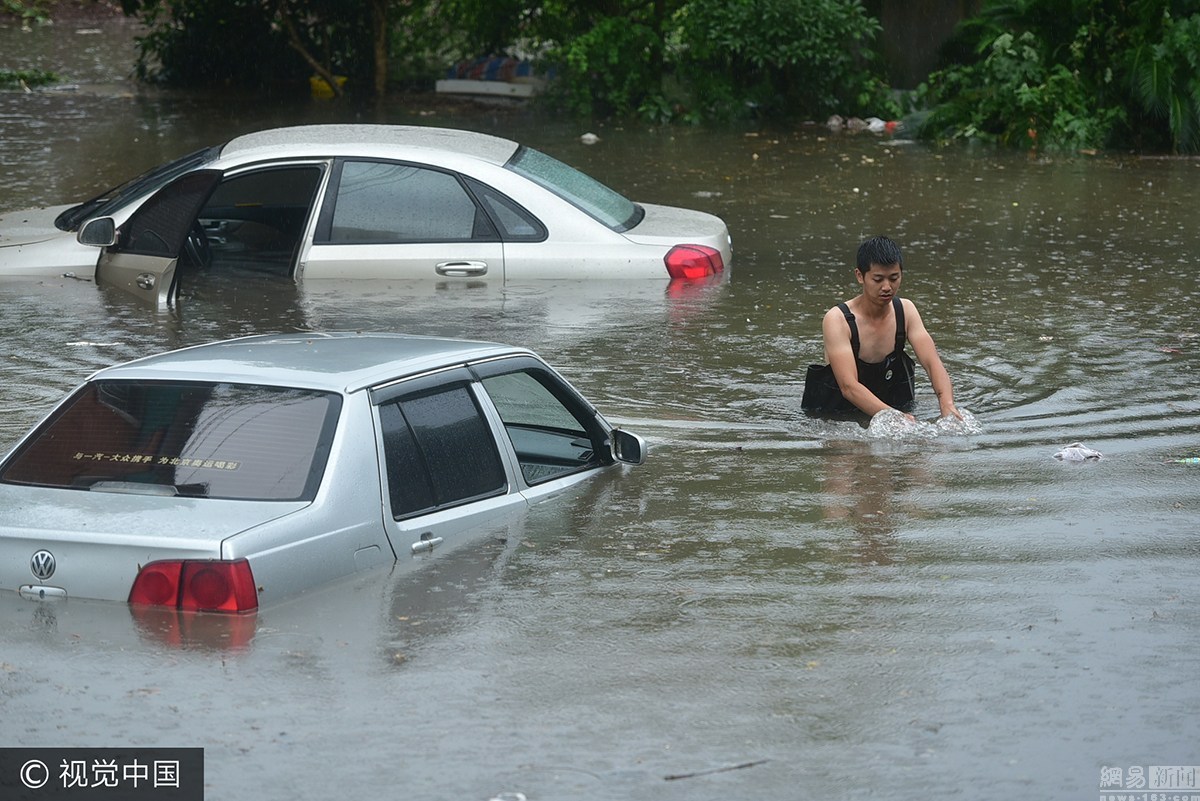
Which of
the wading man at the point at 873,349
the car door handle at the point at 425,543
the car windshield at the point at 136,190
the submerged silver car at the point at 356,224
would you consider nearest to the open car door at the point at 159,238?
the submerged silver car at the point at 356,224

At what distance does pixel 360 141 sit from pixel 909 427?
4.47 metres

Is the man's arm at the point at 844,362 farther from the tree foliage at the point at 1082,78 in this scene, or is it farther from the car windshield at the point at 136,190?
the tree foliage at the point at 1082,78

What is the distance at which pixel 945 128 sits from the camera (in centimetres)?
2295

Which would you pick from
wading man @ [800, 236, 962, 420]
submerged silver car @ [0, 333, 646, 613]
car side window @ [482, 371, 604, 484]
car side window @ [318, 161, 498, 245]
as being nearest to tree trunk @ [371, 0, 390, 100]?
car side window @ [318, 161, 498, 245]

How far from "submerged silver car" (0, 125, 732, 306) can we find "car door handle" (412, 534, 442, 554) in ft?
17.9

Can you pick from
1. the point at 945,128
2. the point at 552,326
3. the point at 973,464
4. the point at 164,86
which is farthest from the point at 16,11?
the point at 973,464

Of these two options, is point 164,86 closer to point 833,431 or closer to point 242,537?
point 833,431

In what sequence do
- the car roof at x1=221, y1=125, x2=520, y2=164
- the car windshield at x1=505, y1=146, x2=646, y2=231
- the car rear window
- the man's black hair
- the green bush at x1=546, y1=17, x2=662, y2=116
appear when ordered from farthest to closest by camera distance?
the green bush at x1=546, y1=17, x2=662, y2=116 < the car windshield at x1=505, y1=146, x2=646, y2=231 < the car roof at x1=221, y1=125, x2=520, y2=164 < the man's black hair < the car rear window

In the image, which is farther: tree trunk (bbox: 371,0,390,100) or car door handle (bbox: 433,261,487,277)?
tree trunk (bbox: 371,0,390,100)

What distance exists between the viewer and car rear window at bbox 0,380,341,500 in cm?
545

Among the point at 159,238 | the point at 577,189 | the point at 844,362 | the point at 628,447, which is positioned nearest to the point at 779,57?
the point at 577,189

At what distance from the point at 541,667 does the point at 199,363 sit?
1.72 meters

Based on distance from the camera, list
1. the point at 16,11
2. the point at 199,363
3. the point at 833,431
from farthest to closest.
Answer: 1. the point at 16,11
2. the point at 833,431
3. the point at 199,363

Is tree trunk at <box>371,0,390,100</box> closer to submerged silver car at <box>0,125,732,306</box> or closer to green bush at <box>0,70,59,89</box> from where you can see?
green bush at <box>0,70,59,89</box>
